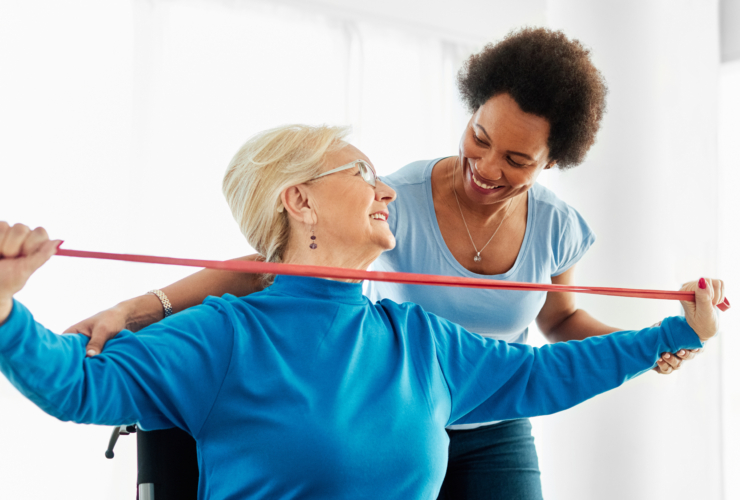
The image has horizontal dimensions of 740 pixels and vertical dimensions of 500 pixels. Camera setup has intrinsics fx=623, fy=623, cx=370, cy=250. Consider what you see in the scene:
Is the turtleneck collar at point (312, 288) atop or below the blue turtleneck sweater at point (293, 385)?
atop

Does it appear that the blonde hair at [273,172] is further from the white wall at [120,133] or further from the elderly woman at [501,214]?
the white wall at [120,133]

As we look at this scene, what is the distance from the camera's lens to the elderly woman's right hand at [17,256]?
80 centimetres

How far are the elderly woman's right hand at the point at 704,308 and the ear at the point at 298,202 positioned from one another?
824 mm

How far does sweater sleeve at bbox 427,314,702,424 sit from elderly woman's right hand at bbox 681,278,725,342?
19mm

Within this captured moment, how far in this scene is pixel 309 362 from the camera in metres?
1.15

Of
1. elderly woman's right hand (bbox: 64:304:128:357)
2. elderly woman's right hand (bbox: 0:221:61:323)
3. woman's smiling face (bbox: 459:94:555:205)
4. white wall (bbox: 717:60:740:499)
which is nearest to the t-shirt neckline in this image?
woman's smiling face (bbox: 459:94:555:205)

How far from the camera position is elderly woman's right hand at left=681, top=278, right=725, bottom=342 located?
1298 millimetres

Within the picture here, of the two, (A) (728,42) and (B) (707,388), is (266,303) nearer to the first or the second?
(B) (707,388)

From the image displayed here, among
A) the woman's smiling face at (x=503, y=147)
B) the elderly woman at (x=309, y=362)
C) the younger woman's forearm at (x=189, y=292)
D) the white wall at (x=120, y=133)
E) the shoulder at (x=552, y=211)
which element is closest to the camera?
the elderly woman at (x=309, y=362)

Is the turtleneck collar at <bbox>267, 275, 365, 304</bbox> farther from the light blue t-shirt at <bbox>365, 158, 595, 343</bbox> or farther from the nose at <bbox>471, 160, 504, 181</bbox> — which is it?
the nose at <bbox>471, 160, 504, 181</bbox>

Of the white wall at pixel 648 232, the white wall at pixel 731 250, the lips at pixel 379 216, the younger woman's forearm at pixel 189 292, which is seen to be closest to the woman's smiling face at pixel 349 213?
the lips at pixel 379 216

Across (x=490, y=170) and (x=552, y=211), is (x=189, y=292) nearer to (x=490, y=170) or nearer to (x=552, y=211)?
(x=490, y=170)

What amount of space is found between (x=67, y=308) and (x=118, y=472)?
Answer: 0.81 metres

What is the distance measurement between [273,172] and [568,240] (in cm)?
87
